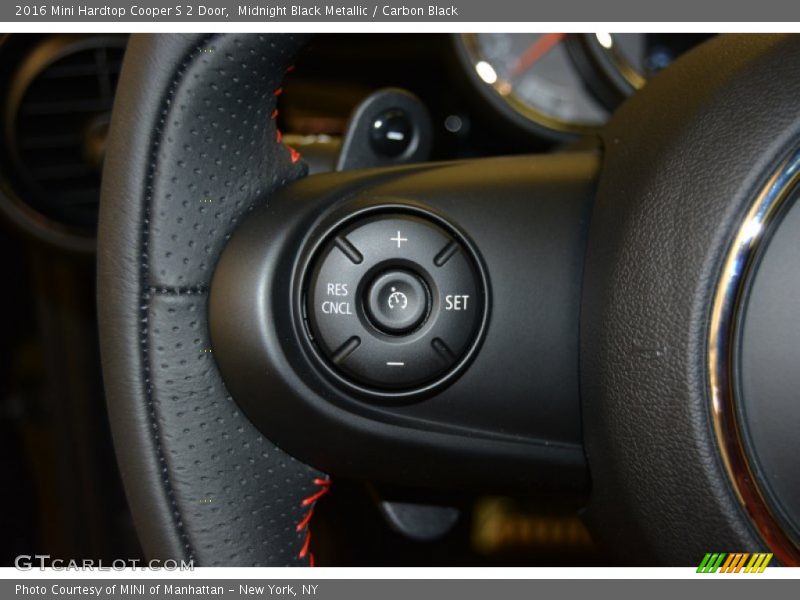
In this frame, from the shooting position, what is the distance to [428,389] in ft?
1.96

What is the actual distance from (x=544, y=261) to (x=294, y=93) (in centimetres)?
61

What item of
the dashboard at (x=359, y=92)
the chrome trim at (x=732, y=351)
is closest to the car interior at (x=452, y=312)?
the chrome trim at (x=732, y=351)

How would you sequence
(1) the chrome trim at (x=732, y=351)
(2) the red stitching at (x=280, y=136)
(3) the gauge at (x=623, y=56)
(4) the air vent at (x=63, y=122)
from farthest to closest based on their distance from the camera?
(3) the gauge at (x=623, y=56) < (4) the air vent at (x=63, y=122) < (2) the red stitching at (x=280, y=136) < (1) the chrome trim at (x=732, y=351)

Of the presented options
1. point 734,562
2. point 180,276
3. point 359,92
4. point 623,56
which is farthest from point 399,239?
point 623,56

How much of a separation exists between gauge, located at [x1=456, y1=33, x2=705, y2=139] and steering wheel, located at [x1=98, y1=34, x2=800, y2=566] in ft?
1.72

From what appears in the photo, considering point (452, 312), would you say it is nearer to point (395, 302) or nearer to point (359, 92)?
point (395, 302)

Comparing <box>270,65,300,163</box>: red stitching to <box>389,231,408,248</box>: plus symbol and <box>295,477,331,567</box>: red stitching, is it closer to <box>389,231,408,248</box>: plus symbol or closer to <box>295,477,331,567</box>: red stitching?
<box>389,231,408,248</box>: plus symbol

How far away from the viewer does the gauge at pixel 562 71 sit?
3.77 ft

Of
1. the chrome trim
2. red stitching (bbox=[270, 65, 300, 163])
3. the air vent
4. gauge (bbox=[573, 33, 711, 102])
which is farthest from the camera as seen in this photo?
gauge (bbox=[573, 33, 711, 102])

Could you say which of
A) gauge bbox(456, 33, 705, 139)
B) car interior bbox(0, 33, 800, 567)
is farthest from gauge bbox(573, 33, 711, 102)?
car interior bbox(0, 33, 800, 567)

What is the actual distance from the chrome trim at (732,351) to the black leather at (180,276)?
1.00 ft

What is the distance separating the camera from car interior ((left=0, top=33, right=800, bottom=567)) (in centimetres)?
54

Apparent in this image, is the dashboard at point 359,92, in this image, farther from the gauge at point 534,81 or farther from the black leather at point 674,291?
the black leather at point 674,291

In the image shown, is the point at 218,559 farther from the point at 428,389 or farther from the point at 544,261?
the point at 544,261
